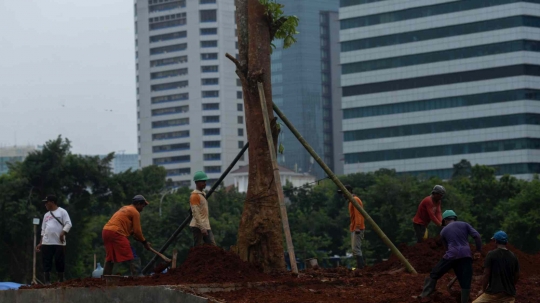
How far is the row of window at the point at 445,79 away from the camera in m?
114

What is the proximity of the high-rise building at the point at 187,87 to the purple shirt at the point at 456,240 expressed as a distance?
148 metres

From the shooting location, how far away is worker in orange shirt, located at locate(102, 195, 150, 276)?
14719 millimetres

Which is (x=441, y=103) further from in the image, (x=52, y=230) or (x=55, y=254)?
(x=52, y=230)

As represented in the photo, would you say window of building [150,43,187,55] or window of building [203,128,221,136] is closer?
window of building [203,128,221,136]


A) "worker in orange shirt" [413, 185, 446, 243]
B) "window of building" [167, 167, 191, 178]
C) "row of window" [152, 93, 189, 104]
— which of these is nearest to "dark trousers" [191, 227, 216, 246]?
"worker in orange shirt" [413, 185, 446, 243]

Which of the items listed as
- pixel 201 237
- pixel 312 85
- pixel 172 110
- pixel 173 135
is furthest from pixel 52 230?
pixel 312 85

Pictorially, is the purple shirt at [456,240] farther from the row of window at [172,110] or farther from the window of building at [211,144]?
the row of window at [172,110]

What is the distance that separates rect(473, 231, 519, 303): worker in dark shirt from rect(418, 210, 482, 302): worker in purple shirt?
364 millimetres

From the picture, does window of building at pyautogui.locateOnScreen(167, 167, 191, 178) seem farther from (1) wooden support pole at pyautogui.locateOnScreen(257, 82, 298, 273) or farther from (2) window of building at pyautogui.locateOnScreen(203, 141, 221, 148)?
(1) wooden support pole at pyautogui.locateOnScreen(257, 82, 298, 273)

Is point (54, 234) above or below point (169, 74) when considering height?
below

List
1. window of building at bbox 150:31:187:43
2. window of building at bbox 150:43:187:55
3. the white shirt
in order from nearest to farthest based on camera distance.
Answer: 1. the white shirt
2. window of building at bbox 150:31:187:43
3. window of building at bbox 150:43:187:55

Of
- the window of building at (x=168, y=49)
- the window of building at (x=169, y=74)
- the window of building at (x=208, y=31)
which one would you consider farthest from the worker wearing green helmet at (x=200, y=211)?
the window of building at (x=169, y=74)

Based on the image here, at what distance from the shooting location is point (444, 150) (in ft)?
390

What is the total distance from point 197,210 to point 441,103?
348 ft
